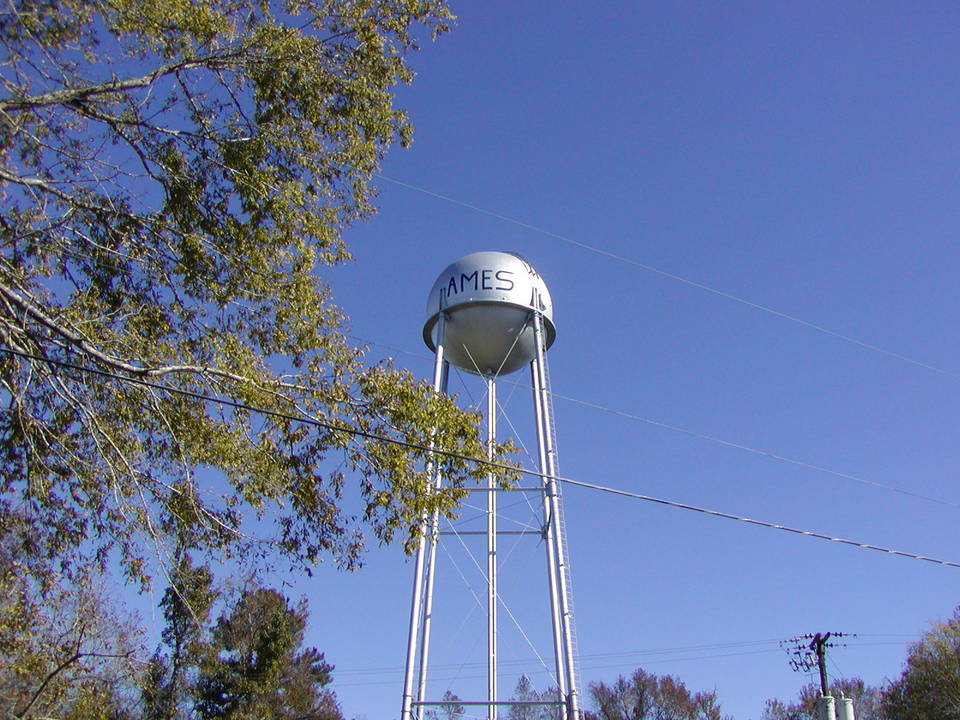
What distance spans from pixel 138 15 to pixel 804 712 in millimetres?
49461

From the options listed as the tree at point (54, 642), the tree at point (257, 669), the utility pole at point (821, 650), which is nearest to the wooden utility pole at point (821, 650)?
the utility pole at point (821, 650)

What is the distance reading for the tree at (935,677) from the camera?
35562 millimetres

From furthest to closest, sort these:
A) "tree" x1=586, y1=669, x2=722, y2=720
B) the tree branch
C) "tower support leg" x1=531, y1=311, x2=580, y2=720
Answer: "tree" x1=586, y1=669, x2=722, y2=720, "tower support leg" x1=531, y1=311, x2=580, y2=720, the tree branch

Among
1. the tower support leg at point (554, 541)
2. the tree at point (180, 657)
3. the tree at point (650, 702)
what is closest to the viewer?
the tower support leg at point (554, 541)

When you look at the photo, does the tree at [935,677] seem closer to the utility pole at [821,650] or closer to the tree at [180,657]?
the utility pole at [821,650]

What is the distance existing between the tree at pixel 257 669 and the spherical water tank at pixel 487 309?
1753cm

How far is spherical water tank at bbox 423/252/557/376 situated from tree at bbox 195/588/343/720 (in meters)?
17.5

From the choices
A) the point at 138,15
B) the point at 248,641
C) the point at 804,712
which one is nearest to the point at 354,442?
the point at 138,15

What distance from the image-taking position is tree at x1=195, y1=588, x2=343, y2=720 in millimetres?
32688

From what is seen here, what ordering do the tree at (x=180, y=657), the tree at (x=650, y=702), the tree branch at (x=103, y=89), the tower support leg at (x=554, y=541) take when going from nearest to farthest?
the tree branch at (x=103, y=89), the tower support leg at (x=554, y=541), the tree at (x=180, y=657), the tree at (x=650, y=702)

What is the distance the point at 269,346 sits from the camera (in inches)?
416

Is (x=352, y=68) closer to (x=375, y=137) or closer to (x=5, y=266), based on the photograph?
(x=375, y=137)

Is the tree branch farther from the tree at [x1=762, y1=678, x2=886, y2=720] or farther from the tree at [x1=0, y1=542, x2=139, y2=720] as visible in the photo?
the tree at [x1=762, y1=678, x2=886, y2=720]

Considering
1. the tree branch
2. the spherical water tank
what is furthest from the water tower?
the tree branch
